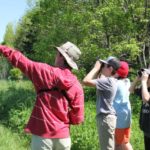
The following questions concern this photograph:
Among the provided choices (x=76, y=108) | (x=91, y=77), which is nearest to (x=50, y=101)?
(x=76, y=108)

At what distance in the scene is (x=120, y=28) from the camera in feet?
48.7

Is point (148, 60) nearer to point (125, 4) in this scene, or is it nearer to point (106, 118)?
point (125, 4)

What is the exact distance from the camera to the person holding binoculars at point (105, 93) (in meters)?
5.71

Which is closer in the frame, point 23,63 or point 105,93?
point 23,63

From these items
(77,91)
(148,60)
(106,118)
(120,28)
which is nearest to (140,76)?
(106,118)

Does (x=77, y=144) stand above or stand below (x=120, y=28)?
below

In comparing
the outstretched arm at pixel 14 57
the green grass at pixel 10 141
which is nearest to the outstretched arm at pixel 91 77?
the outstretched arm at pixel 14 57

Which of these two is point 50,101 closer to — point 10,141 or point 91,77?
point 91,77

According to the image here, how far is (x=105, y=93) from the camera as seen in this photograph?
5820 mm

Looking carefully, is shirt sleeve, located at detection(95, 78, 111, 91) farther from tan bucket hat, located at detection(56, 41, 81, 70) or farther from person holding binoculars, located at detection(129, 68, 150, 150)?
tan bucket hat, located at detection(56, 41, 81, 70)

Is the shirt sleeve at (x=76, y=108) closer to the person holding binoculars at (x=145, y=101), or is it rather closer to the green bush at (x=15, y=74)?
the person holding binoculars at (x=145, y=101)

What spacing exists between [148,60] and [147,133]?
34.5 ft

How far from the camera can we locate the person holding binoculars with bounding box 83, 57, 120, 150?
5.71 m

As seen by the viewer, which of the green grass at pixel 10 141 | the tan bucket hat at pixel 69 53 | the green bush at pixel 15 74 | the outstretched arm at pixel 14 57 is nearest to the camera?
the outstretched arm at pixel 14 57
